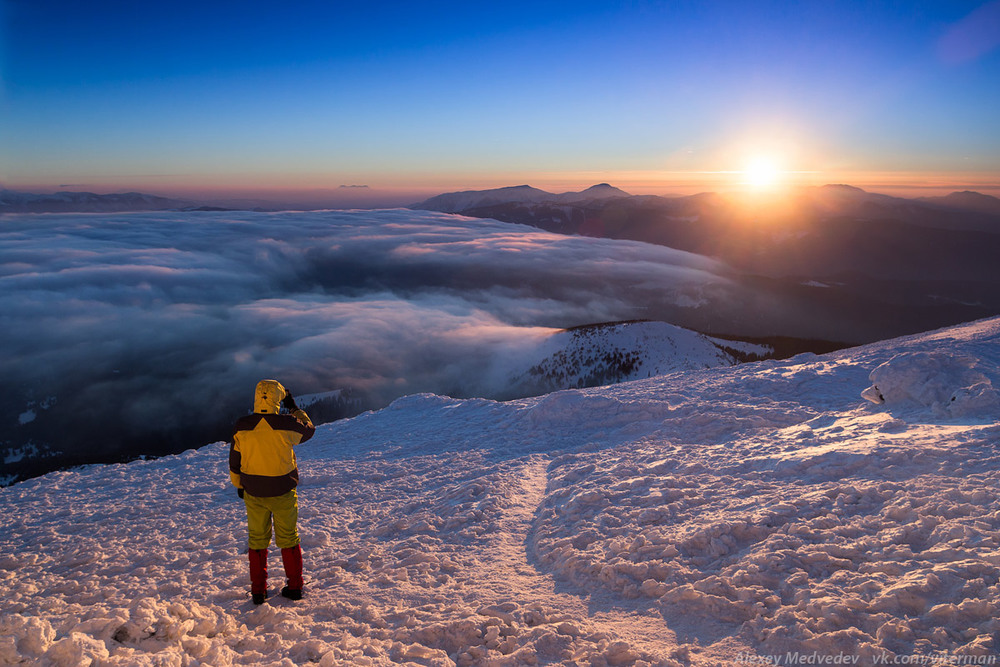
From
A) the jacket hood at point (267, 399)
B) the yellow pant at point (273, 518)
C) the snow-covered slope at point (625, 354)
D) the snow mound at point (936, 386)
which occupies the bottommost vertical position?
the snow-covered slope at point (625, 354)

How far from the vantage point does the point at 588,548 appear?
605 cm

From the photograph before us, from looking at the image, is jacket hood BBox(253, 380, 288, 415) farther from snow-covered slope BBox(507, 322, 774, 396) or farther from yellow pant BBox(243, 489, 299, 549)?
snow-covered slope BBox(507, 322, 774, 396)

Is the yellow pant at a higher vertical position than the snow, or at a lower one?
higher

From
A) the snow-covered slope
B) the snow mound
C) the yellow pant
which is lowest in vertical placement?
the snow-covered slope

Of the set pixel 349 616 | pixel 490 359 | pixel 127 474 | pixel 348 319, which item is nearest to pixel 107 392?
pixel 348 319

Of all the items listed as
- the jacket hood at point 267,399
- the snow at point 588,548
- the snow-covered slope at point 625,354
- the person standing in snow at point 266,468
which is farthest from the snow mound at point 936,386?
the snow-covered slope at point 625,354

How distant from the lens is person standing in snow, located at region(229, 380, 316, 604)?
15.6 ft

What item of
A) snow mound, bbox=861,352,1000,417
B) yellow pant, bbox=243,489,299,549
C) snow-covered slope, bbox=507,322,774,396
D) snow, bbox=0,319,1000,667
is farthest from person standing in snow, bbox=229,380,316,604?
snow-covered slope, bbox=507,322,774,396

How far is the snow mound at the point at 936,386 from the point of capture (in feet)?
26.8

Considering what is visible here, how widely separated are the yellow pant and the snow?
0.65 meters

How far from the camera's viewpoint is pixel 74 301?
135 m

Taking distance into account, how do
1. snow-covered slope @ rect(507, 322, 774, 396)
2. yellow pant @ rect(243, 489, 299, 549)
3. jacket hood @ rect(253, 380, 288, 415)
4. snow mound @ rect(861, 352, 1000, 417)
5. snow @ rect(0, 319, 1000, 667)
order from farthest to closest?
snow-covered slope @ rect(507, 322, 774, 396)
snow mound @ rect(861, 352, 1000, 417)
yellow pant @ rect(243, 489, 299, 549)
jacket hood @ rect(253, 380, 288, 415)
snow @ rect(0, 319, 1000, 667)

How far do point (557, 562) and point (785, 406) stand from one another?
7366mm

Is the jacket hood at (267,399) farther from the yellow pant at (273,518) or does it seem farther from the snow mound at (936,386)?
the snow mound at (936,386)
